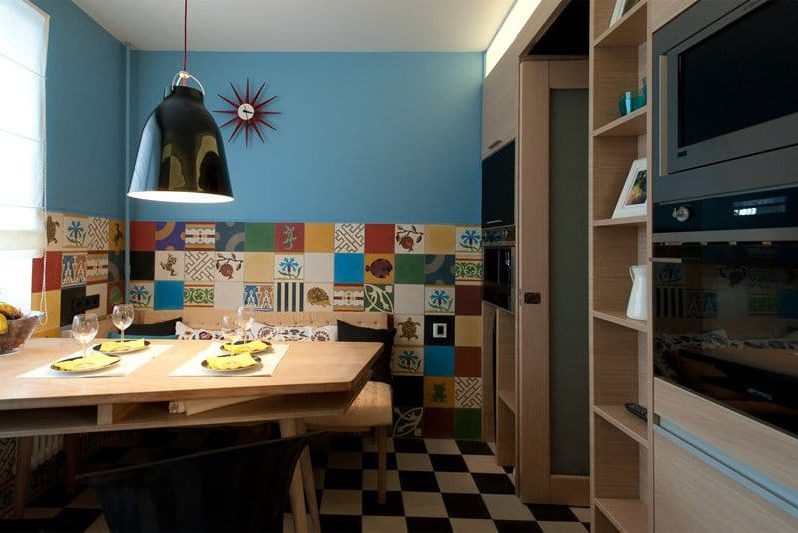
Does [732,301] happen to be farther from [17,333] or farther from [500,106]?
[17,333]

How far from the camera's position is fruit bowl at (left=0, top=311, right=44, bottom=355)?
1905mm

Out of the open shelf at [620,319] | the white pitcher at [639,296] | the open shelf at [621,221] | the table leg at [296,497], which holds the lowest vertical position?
the table leg at [296,497]

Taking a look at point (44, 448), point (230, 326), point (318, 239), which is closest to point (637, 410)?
point (230, 326)

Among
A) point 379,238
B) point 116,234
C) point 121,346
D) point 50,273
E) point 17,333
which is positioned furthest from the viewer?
point 379,238

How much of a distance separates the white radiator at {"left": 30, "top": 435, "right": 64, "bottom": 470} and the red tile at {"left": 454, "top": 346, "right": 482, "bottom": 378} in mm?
2377

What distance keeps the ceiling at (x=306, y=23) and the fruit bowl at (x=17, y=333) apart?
74.7 inches

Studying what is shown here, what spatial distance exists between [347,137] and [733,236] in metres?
2.69

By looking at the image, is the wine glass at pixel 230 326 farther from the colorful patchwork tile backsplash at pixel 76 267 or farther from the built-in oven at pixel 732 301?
the built-in oven at pixel 732 301

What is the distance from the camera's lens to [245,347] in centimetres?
199

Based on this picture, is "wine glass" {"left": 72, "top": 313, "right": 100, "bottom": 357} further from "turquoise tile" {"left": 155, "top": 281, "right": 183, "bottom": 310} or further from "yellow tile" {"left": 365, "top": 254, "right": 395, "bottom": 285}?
"yellow tile" {"left": 365, "top": 254, "right": 395, "bottom": 285}

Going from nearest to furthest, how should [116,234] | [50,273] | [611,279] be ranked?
[611,279] → [50,273] → [116,234]

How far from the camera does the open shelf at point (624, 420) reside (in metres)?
1.52

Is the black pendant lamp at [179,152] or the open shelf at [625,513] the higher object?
the black pendant lamp at [179,152]

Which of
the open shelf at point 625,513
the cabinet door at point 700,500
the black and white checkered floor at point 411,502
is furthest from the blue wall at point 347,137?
the cabinet door at point 700,500
